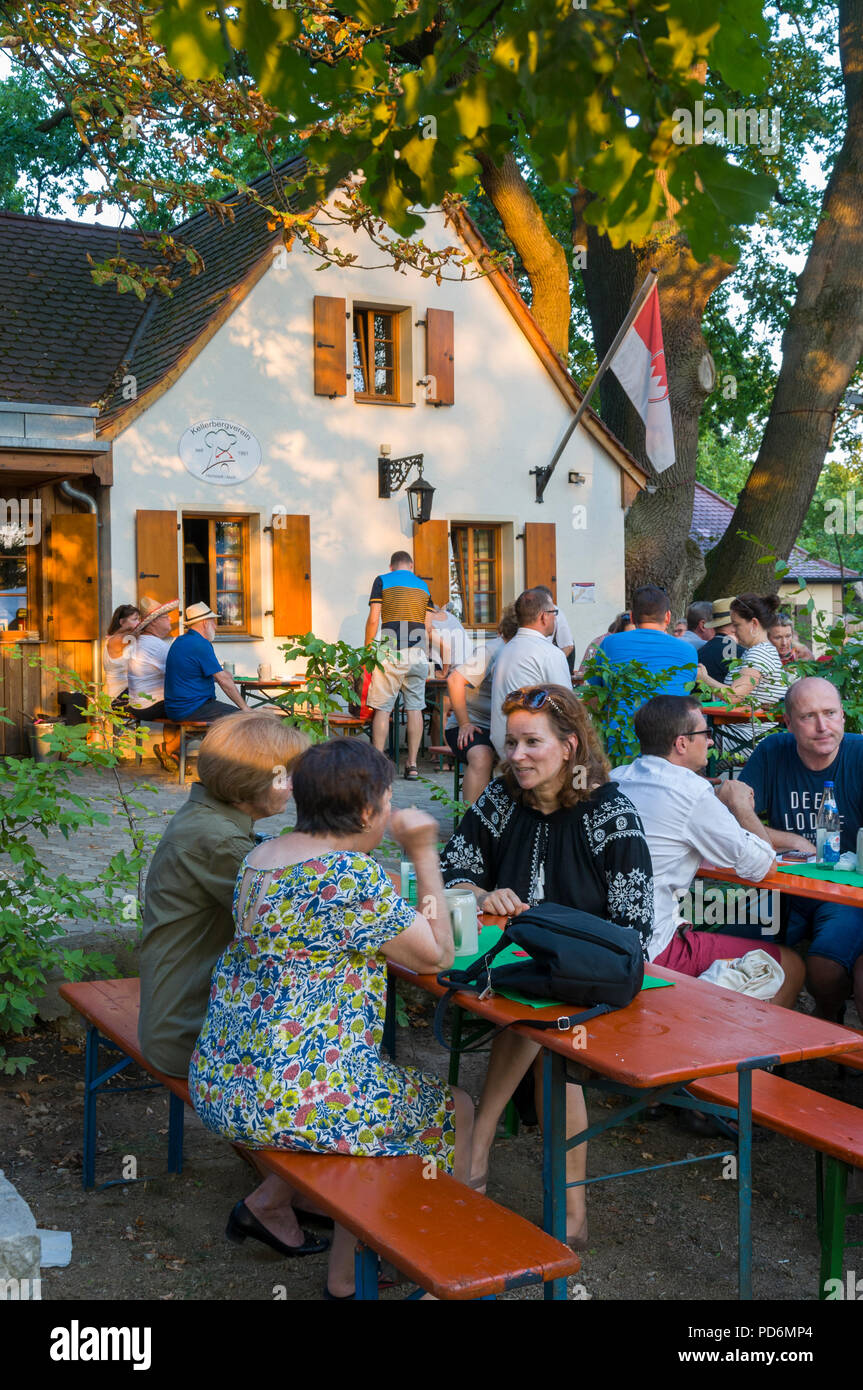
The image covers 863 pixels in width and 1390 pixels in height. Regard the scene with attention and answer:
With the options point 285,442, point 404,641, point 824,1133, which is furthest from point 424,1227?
point 285,442

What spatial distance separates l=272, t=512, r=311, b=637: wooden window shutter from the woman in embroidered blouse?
993 centimetres

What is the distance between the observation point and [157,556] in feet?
42.8

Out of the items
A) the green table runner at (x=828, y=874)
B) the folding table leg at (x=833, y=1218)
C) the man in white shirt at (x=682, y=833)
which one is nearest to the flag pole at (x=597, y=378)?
the man in white shirt at (x=682, y=833)

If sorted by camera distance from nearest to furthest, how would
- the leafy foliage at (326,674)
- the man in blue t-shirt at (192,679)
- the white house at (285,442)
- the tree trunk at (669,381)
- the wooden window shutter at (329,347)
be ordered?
the leafy foliage at (326,674)
the man in blue t-shirt at (192,679)
the white house at (285,442)
the wooden window shutter at (329,347)
the tree trunk at (669,381)

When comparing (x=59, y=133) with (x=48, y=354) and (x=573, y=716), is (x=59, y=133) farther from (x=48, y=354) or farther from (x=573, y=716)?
(x=573, y=716)

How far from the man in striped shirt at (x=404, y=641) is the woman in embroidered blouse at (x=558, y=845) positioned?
22.5 feet

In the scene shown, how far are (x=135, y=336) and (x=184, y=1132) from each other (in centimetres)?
1155

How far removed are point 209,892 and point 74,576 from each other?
1002 cm

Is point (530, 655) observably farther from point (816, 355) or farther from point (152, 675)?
point (816, 355)

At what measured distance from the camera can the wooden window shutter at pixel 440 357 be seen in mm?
14852

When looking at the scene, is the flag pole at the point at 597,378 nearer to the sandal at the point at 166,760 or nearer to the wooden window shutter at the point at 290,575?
the wooden window shutter at the point at 290,575

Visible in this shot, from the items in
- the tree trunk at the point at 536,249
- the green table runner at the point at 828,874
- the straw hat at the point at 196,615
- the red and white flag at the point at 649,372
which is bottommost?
the green table runner at the point at 828,874

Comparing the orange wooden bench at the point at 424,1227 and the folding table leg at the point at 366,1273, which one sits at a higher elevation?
the orange wooden bench at the point at 424,1227

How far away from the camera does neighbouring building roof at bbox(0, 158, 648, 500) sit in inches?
516
